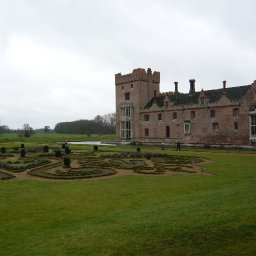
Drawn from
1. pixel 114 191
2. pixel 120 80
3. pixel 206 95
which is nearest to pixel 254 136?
pixel 206 95

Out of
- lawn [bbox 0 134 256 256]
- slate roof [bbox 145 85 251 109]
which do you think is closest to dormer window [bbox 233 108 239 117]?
slate roof [bbox 145 85 251 109]

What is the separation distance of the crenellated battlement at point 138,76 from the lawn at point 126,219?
43999 millimetres

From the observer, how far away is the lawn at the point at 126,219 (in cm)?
839

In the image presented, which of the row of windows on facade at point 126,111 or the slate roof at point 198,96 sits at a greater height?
the slate roof at point 198,96

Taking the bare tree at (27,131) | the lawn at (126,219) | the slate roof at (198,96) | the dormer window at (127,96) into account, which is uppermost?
the dormer window at (127,96)

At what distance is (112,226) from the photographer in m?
10.6

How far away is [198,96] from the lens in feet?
180

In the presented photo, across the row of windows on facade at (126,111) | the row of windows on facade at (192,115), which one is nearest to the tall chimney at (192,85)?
the row of windows on facade at (192,115)

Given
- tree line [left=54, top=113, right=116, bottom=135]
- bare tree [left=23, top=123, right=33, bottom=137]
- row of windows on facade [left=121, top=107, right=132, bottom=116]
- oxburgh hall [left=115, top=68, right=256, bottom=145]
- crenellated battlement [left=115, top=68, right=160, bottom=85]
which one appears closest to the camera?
oxburgh hall [left=115, top=68, right=256, bottom=145]

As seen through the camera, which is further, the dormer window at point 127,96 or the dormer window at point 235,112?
the dormer window at point 127,96

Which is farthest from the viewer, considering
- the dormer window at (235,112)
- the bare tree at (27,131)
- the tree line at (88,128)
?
the tree line at (88,128)

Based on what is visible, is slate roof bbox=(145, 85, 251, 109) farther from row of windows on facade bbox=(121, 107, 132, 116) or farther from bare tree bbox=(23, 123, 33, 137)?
bare tree bbox=(23, 123, 33, 137)

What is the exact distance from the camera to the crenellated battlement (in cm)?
6150

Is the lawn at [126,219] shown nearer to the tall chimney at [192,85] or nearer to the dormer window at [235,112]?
A: the dormer window at [235,112]
